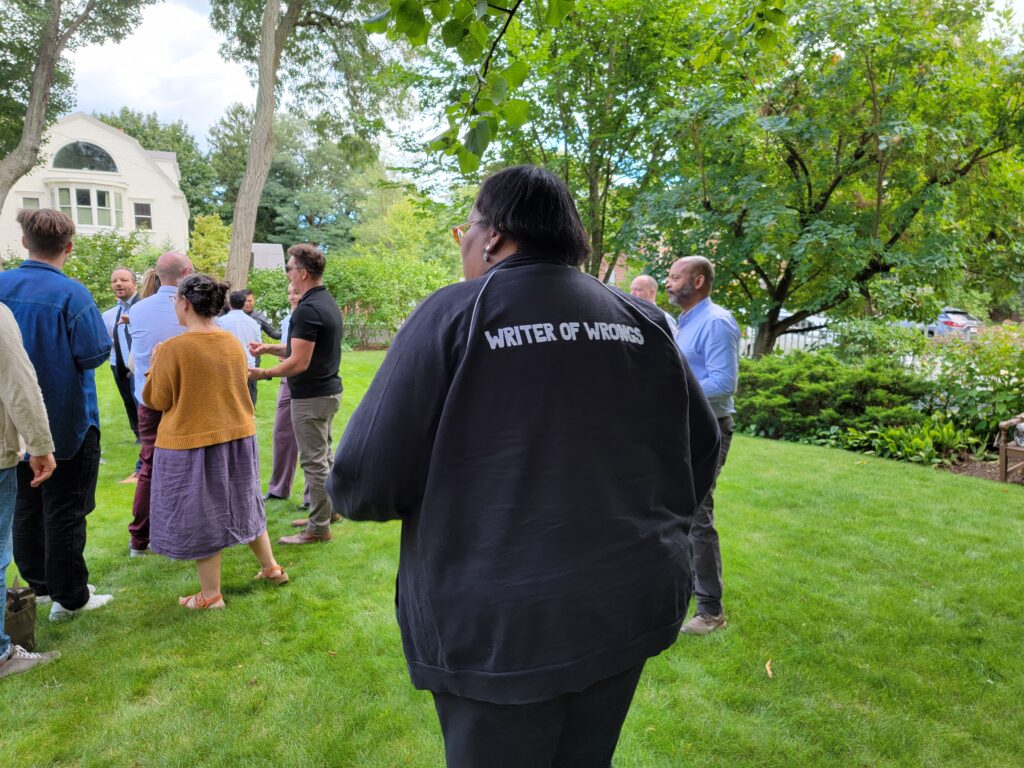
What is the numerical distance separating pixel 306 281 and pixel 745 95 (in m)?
9.03

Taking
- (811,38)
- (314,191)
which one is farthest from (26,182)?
(811,38)

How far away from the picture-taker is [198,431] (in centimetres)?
356

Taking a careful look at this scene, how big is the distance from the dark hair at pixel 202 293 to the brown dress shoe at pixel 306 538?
2053 mm

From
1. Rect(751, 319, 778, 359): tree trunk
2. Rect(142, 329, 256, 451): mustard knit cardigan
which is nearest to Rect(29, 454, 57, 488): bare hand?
Rect(142, 329, 256, 451): mustard knit cardigan

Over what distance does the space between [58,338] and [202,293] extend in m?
0.76

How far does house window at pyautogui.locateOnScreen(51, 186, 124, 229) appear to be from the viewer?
110ft

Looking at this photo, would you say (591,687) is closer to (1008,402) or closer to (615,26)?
(1008,402)

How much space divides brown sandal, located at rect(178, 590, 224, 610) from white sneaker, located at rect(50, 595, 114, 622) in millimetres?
468

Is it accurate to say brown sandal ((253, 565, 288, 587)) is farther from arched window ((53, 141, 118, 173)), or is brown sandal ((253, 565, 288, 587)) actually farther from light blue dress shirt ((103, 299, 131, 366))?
arched window ((53, 141, 118, 173))

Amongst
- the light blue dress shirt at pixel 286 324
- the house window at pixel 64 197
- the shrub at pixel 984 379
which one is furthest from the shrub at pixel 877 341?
the house window at pixel 64 197


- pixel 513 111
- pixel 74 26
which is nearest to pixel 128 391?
pixel 513 111

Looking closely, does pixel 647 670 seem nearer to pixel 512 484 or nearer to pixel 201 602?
pixel 512 484

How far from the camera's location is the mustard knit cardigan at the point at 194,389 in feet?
11.5

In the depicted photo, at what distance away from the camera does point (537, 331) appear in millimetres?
1308
